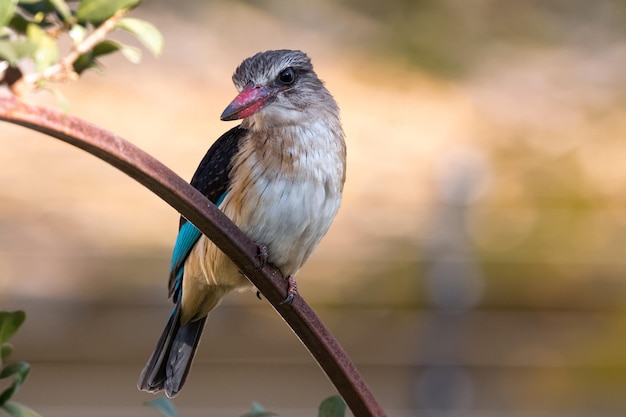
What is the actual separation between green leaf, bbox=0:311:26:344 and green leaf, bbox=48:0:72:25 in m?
0.32

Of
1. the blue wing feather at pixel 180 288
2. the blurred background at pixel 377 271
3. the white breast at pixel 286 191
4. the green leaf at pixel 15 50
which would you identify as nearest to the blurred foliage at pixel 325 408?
the green leaf at pixel 15 50

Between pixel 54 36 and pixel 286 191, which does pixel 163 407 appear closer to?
pixel 54 36

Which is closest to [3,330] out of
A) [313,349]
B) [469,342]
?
[313,349]

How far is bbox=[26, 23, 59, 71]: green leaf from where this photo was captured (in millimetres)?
966

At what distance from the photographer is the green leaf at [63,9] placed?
1023 millimetres

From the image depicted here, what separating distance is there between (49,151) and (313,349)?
5.28 m

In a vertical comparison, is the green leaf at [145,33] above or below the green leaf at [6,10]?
above

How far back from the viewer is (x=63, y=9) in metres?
1.04

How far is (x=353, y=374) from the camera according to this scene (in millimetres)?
1385

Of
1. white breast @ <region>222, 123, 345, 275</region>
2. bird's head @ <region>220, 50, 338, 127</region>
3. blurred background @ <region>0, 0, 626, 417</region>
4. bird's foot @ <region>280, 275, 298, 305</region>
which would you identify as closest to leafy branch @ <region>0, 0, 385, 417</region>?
bird's foot @ <region>280, 275, 298, 305</region>

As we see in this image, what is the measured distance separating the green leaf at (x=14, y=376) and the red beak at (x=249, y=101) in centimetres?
87

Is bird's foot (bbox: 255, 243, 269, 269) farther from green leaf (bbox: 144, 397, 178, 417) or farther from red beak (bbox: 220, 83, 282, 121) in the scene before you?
green leaf (bbox: 144, 397, 178, 417)

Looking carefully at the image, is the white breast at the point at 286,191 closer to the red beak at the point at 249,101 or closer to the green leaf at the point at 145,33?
the red beak at the point at 249,101

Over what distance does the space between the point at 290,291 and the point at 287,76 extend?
79 cm
